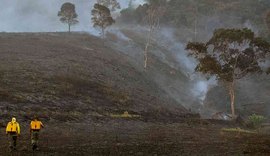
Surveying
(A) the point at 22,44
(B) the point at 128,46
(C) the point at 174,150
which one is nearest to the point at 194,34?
(B) the point at 128,46

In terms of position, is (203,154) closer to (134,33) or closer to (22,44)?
(22,44)

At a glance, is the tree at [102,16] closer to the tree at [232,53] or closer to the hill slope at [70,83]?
the hill slope at [70,83]

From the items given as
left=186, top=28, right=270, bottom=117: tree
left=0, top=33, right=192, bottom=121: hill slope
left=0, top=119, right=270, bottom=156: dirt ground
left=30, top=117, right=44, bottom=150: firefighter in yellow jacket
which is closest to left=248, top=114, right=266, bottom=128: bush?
left=186, top=28, right=270, bottom=117: tree

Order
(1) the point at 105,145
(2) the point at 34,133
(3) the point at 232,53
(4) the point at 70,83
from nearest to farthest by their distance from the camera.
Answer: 1. (2) the point at 34,133
2. (1) the point at 105,145
3. (4) the point at 70,83
4. (3) the point at 232,53

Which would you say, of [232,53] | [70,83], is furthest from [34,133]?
[232,53]

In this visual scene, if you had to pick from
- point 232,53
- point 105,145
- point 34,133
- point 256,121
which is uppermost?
point 232,53

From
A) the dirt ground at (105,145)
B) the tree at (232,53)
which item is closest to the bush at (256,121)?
the tree at (232,53)

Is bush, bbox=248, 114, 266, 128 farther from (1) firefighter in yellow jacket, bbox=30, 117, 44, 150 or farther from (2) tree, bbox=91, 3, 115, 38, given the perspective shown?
Result: (2) tree, bbox=91, 3, 115, 38

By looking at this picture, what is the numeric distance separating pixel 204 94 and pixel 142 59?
18.2 metres

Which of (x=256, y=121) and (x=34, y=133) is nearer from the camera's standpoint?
(x=34, y=133)

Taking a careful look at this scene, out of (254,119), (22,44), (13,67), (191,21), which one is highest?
(191,21)

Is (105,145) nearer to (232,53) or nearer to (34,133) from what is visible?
(34,133)

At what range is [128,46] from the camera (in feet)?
338

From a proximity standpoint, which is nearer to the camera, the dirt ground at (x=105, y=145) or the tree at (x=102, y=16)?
the dirt ground at (x=105, y=145)
